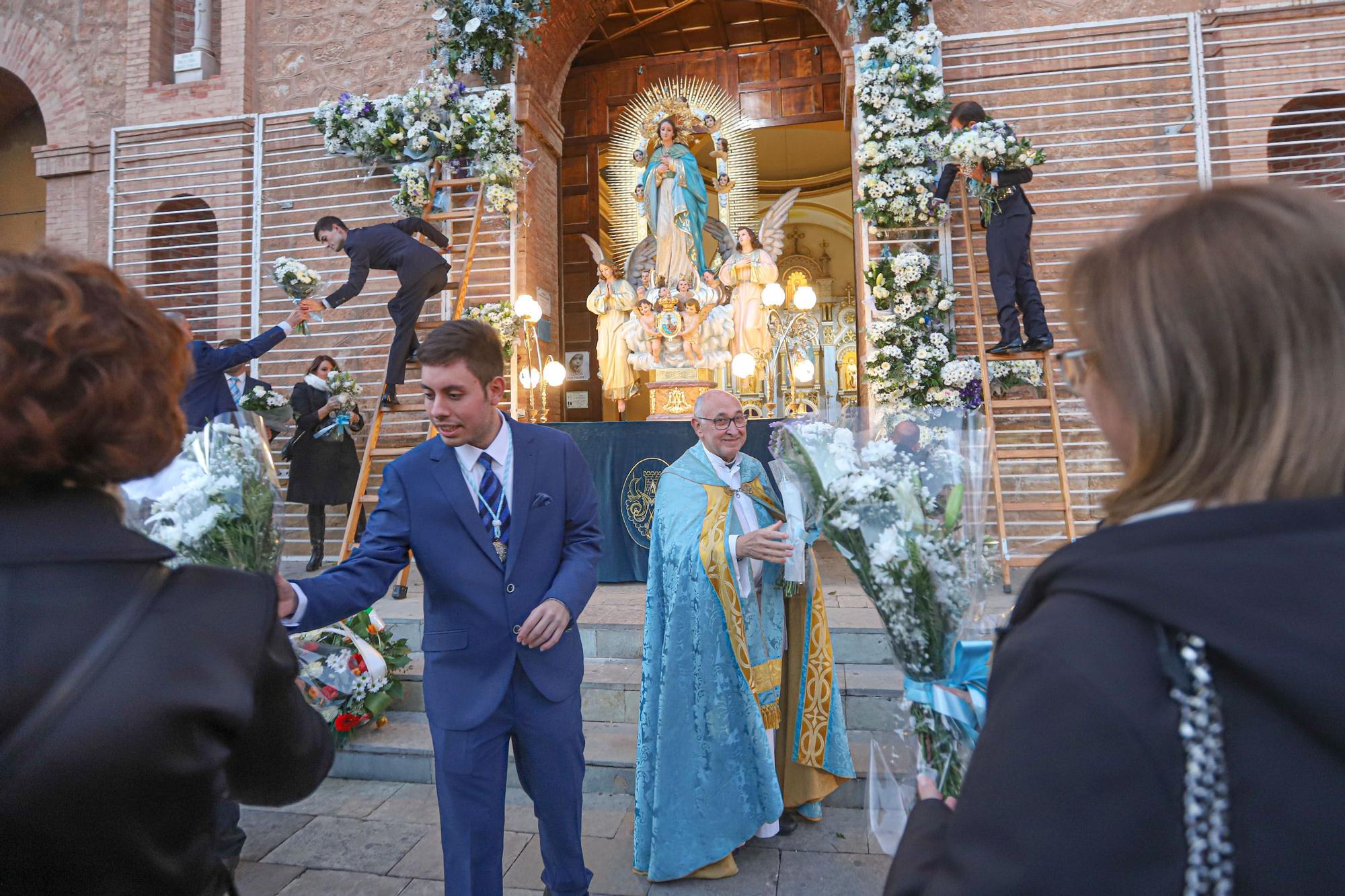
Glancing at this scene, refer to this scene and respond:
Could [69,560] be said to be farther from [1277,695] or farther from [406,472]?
[406,472]

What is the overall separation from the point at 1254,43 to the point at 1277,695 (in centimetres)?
919

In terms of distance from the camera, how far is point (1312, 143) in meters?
7.95

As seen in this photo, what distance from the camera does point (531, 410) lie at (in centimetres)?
822

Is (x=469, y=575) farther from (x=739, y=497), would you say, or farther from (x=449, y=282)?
(x=449, y=282)

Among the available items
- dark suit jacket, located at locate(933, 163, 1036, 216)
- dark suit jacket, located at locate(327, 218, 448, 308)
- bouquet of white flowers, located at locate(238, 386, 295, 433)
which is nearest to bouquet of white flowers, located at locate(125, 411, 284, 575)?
bouquet of white flowers, located at locate(238, 386, 295, 433)

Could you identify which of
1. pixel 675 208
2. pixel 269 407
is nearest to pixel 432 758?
pixel 269 407

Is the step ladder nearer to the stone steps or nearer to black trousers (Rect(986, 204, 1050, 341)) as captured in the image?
black trousers (Rect(986, 204, 1050, 341))

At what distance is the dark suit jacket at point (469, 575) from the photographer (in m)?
2.55

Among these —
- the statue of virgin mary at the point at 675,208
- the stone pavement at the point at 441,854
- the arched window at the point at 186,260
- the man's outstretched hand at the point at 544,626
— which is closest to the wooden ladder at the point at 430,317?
the statue of virgin mary at the point at 675,208

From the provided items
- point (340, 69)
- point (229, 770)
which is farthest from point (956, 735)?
point (340, 69)

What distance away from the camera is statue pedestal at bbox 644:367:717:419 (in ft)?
28.7

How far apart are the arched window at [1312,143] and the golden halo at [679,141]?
5.32 meters

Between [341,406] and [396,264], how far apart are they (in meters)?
1.74

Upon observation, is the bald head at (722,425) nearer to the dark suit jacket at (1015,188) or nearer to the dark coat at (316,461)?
the dark suit jacket at (1015,188)
